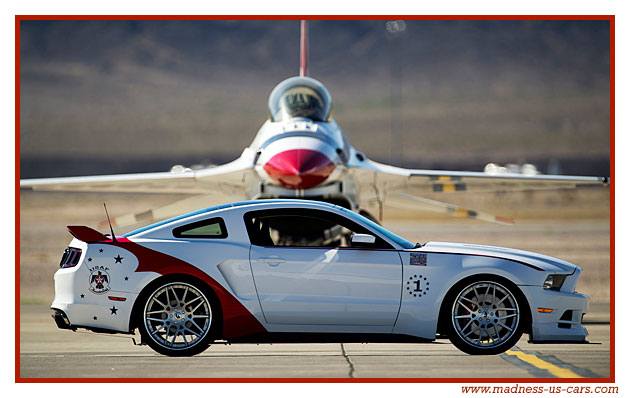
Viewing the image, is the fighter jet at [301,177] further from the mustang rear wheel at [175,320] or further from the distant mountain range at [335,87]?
the distant mountain range at [335,87]

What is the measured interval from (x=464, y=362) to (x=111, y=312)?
3102 mm

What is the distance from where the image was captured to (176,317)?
7.32 meters

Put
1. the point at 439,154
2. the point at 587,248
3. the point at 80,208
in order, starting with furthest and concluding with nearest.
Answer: the point at 439,154 → the point at 80,208 → the point at 587,248

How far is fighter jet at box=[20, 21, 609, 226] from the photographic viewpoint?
49.5ft

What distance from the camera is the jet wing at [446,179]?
674 inches

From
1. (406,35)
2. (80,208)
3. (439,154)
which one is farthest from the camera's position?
(406,35)

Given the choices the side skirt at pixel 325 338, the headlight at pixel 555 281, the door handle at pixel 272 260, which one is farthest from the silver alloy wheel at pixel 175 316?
the headlight at pixel 555 281

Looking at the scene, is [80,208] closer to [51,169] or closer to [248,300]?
[51,169]

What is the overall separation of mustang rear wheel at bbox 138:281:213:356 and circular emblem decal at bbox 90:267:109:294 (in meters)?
0.38

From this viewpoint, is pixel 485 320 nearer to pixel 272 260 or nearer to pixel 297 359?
pixel 297 359

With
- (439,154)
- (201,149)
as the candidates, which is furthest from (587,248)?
(201,149)

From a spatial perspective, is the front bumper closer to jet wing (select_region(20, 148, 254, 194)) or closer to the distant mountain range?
jet wing (select_region(20, 148, 254, 194))

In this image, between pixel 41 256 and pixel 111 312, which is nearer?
pixel 111 312

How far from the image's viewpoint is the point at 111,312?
731 cm
